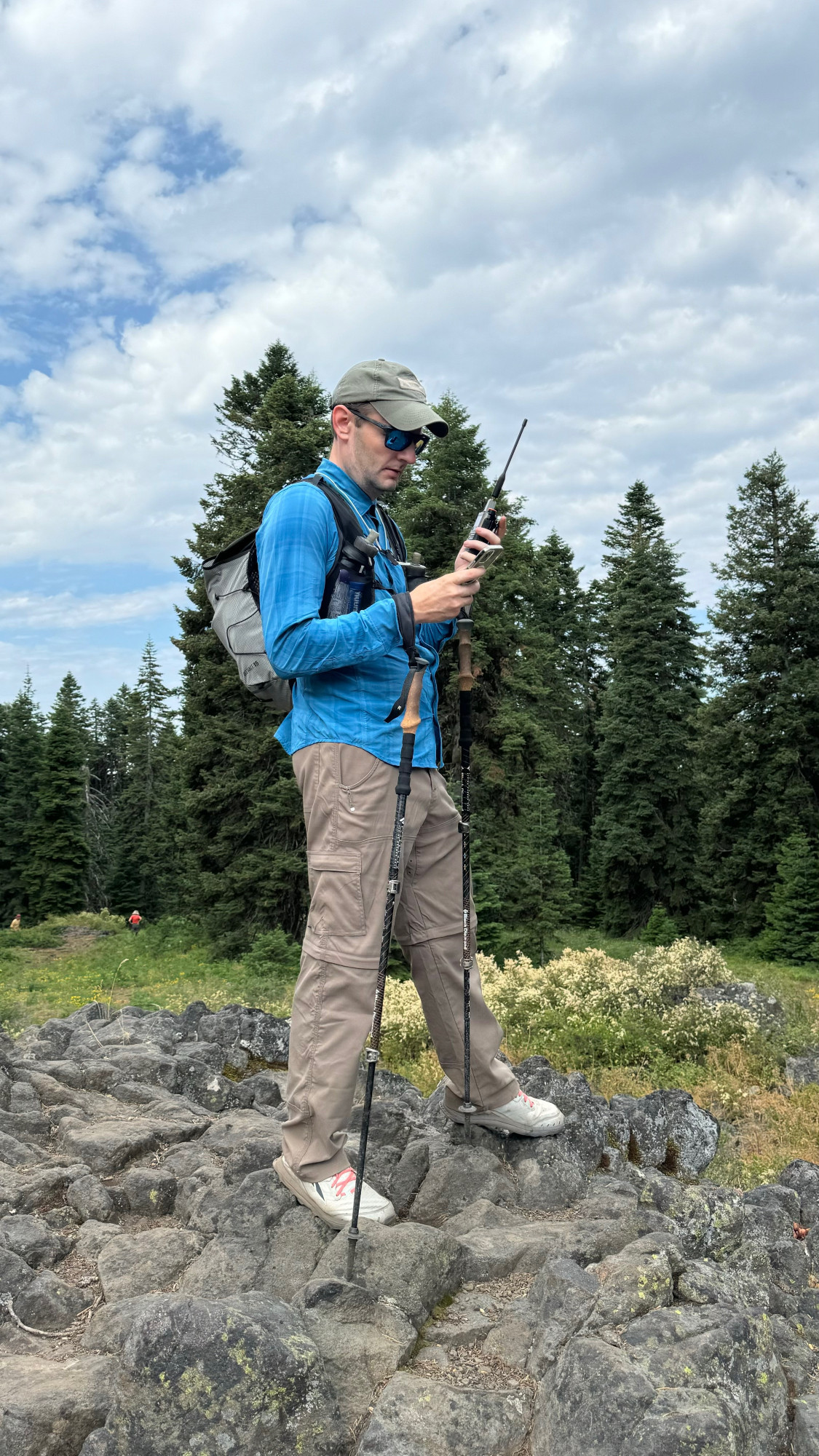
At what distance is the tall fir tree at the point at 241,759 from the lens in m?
22.5

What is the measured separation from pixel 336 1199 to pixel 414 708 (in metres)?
1.62

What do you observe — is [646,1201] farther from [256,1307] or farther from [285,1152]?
[256,1307]

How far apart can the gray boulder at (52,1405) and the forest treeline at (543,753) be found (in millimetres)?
17043

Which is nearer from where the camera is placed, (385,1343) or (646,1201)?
(385,1343)

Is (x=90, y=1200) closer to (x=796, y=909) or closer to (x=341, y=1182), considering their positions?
(x=341, y=1182)

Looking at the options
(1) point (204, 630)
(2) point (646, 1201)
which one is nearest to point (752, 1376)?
(2) point (646, 1201)

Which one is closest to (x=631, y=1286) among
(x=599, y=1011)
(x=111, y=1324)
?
(x=111, y=1324)

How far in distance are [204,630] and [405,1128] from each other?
880 inches

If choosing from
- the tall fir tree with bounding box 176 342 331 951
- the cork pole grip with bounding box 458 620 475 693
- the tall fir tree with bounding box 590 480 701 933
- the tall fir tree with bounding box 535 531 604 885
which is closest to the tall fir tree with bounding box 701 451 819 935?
the tall fir tree with bounding box 590 480 701 933

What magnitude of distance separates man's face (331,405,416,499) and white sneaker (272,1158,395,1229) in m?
2.32

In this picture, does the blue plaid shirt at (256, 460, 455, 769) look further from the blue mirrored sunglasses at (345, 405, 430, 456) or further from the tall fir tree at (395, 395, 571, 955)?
the tall fir tree at (395, 395, 571, 955)

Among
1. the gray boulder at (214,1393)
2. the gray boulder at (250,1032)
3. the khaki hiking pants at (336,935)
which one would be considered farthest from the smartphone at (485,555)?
the gray boulder at (250,1032)

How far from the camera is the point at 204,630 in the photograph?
1013 inches

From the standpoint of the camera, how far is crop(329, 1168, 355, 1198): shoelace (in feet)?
10.7
